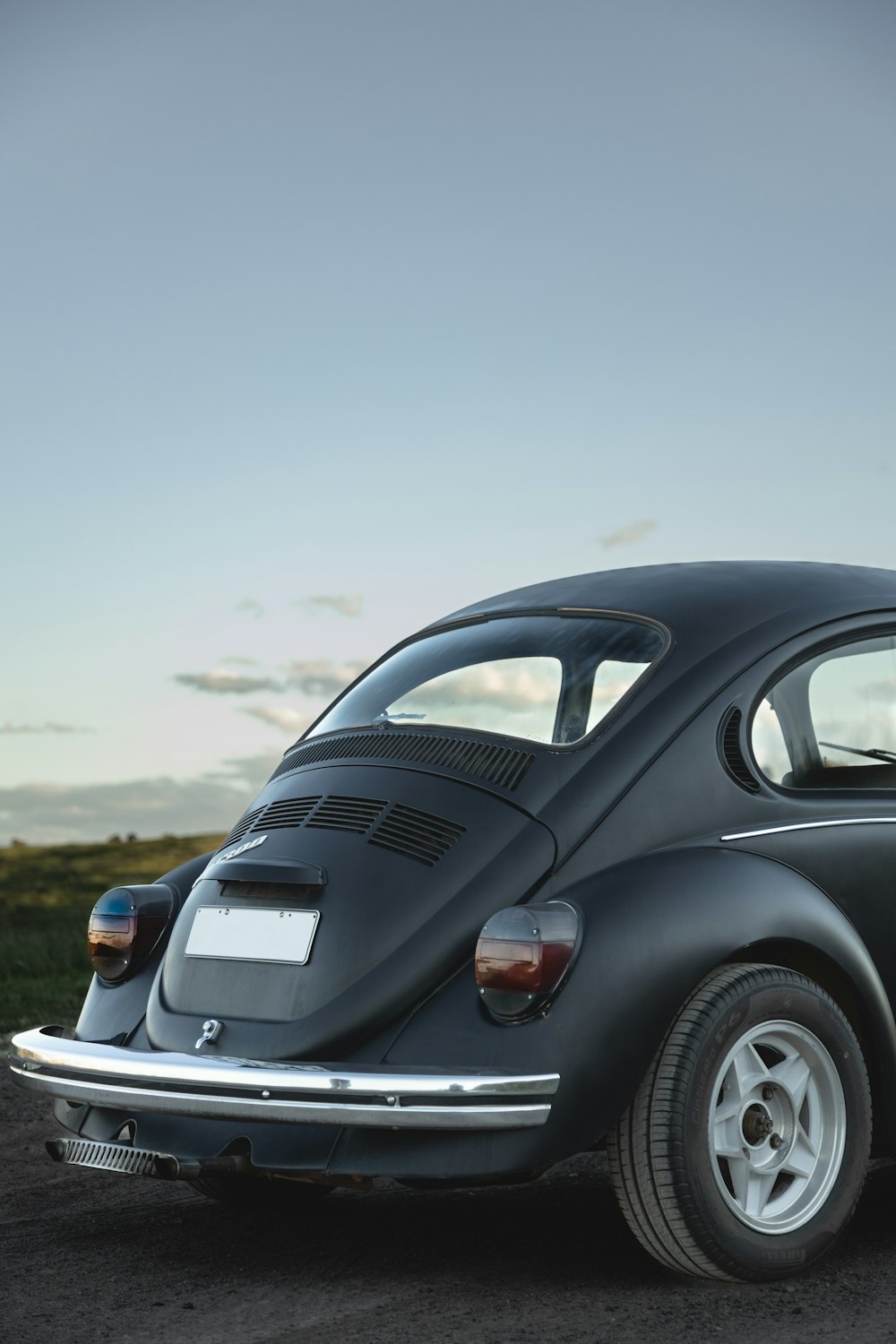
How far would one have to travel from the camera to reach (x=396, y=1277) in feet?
13.7

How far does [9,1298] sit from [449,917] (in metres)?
1.59

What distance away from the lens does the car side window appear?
182 inches

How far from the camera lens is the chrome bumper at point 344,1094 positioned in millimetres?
3699

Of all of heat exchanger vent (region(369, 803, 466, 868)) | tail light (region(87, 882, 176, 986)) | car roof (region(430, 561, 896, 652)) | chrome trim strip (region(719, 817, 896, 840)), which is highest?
car roof (region(430, 561, 896, 652))

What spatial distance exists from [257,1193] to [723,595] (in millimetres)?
2541

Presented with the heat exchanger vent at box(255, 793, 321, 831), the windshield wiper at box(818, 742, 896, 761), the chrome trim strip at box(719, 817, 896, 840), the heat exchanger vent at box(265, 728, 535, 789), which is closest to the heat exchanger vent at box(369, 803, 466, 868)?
the heat exchanger vent at box(265, 728, 535, 789)

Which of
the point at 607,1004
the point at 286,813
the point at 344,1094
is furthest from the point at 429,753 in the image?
the point at 344,1094

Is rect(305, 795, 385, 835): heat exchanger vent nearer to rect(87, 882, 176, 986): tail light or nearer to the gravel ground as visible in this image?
rect(87, 882, 176, 986): tail light

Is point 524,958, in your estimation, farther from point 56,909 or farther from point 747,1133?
point 56,909

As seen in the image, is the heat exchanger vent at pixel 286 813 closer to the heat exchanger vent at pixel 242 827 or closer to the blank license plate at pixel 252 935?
the heat exchanger vent at pixel 242 827

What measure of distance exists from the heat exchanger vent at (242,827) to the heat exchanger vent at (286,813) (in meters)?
0.06

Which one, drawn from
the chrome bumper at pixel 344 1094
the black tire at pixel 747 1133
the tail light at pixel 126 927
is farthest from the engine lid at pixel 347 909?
the black tire at pixel 747 1133

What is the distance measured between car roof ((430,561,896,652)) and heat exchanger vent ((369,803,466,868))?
976mm

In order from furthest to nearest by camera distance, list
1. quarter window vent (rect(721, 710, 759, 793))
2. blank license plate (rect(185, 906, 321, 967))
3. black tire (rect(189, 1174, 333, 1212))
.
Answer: black tire (rect(189, 1174, 333, 1212)) → quarter window vent (rect(721, 710, 759, 793)) → blank license plate (rect(185, 906, 321, 967))
